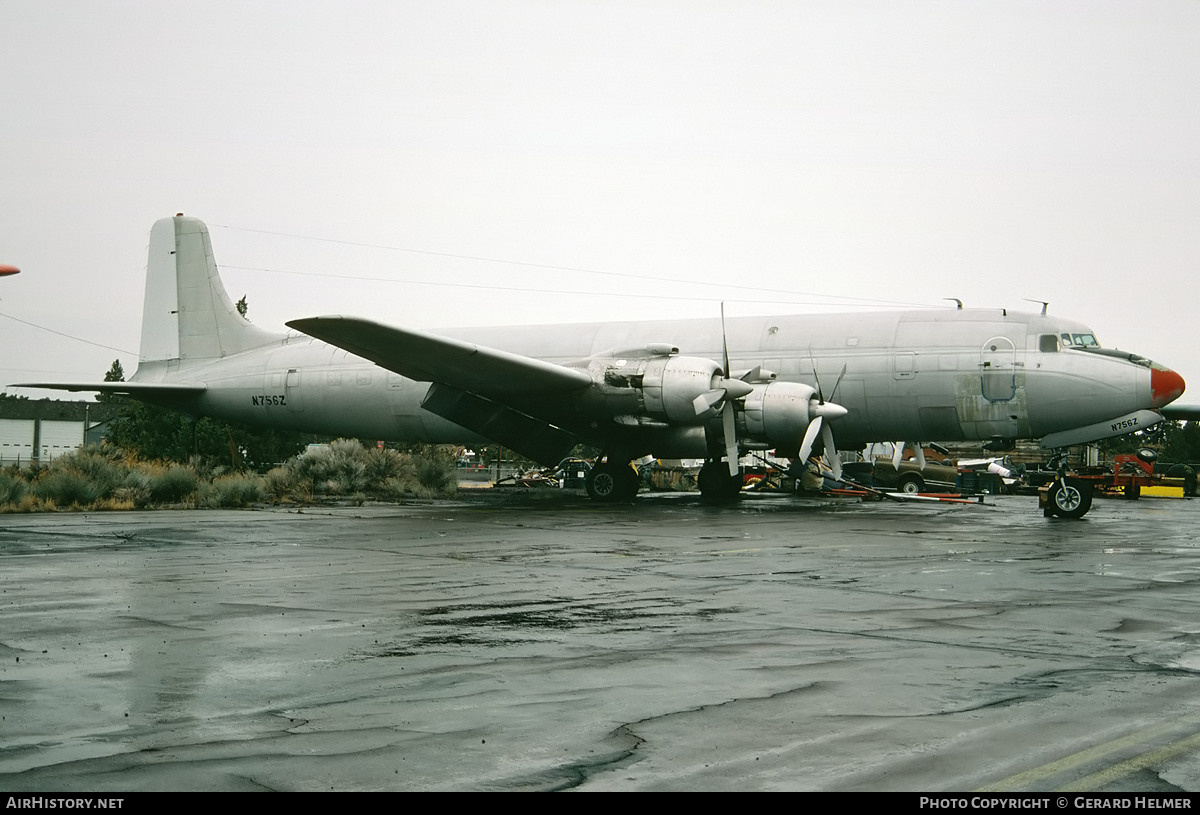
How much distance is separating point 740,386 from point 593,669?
16459 millimetres

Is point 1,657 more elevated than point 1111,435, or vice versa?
point 1111,435

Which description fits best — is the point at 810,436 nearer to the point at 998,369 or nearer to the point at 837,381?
the point at 837,381

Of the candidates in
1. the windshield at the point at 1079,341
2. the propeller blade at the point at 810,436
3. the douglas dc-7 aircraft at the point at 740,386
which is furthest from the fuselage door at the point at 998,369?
the propeller blade at the point at 810,436

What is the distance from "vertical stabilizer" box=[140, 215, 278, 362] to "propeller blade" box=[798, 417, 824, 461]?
15678 mm

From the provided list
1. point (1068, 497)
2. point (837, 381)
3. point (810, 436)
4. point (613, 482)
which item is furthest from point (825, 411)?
point (613, 482)

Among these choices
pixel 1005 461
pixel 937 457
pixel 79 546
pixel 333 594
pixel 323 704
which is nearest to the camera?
pixel 323 704

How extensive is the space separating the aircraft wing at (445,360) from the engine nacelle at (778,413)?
11.6 feet

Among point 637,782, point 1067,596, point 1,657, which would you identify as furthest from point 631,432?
point 637,782

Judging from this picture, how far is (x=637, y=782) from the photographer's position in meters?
3.99

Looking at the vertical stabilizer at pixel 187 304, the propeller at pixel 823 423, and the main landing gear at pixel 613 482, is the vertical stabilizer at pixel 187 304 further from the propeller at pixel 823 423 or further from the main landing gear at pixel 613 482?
the propeller at pixel 823 423

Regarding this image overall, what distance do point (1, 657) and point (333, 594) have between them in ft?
10.5

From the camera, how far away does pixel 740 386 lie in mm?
22203

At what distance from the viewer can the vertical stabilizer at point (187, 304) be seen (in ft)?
99.7
